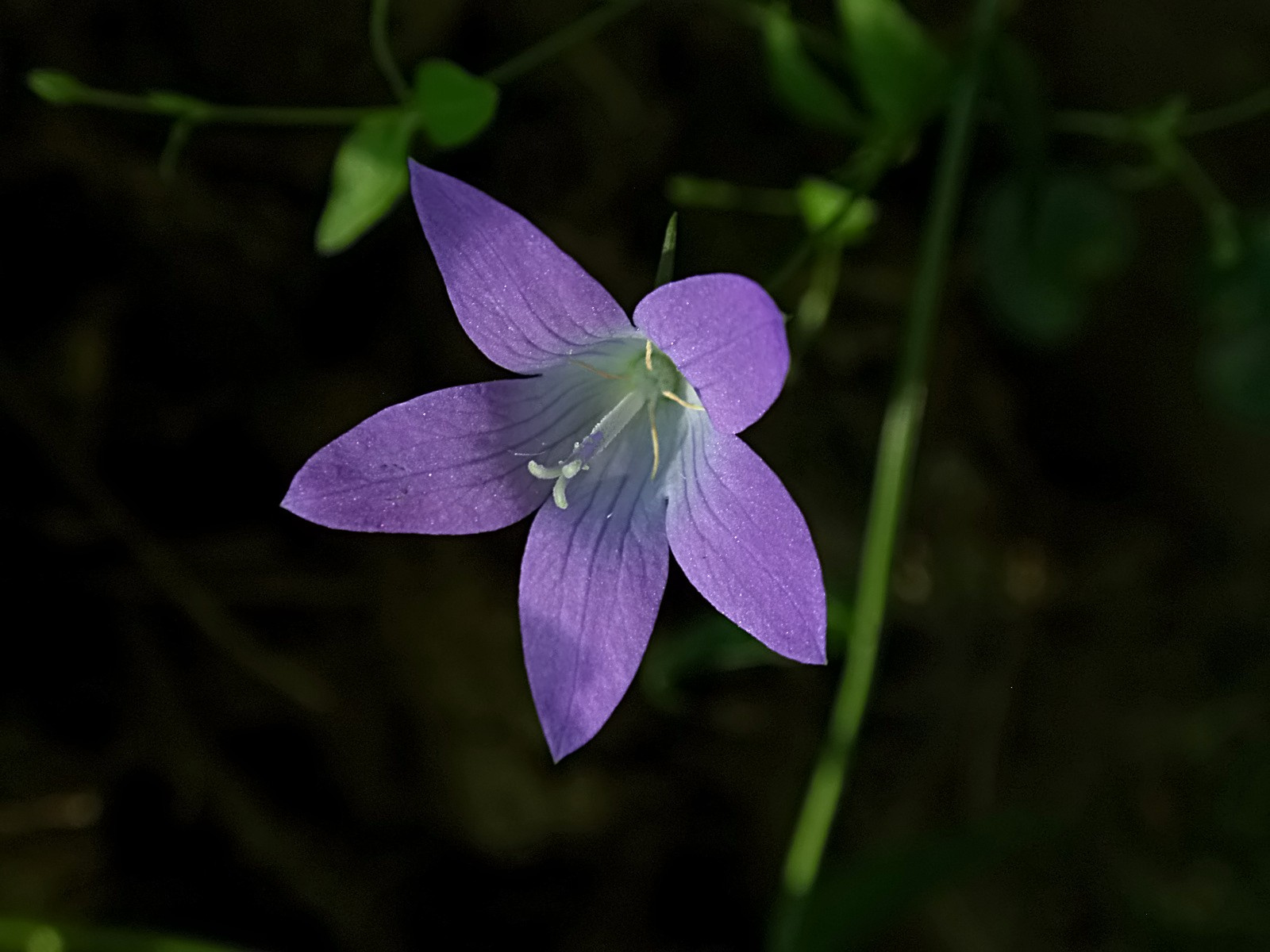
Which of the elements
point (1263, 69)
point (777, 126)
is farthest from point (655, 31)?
point (1263, 69)

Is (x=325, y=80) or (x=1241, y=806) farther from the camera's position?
(x=1241, y=806)

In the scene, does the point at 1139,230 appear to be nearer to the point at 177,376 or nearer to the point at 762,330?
the point at 762,330

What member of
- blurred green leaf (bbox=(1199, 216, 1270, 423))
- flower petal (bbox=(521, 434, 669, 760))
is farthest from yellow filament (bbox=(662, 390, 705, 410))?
blurred green leaf (bbox=(1199, 216, 1270, 423))

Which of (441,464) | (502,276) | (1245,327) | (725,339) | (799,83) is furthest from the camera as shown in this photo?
(1245,327)

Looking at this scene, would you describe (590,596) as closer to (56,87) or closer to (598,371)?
(598,371)

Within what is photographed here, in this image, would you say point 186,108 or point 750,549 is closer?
point 750,549

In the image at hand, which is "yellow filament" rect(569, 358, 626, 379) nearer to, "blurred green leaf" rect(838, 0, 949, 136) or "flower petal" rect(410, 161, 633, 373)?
"flower petal" rect(410, 161, 633, 373)

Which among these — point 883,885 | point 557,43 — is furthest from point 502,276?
point 883,885
